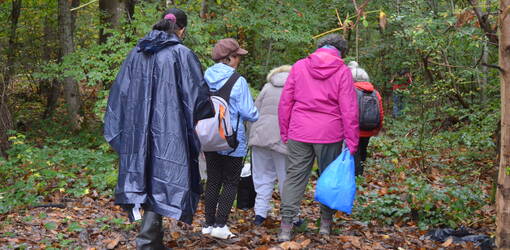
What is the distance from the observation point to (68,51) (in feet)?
43.1

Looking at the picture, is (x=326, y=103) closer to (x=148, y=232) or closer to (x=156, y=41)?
(x=156, y=41)

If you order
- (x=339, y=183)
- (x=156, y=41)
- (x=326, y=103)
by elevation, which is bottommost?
(x=339, y=183)

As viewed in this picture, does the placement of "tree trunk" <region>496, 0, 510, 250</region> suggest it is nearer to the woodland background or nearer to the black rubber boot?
the woodland background

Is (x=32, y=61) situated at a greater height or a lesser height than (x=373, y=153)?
greater

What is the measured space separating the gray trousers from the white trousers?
58cm

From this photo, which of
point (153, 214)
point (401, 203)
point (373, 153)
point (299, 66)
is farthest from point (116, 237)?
point (373, 153)

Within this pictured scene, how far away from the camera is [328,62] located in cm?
473

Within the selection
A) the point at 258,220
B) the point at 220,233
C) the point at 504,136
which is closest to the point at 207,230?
the point at 220,233

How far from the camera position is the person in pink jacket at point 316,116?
4719 millimetres

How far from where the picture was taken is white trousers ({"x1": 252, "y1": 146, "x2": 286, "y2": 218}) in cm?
556

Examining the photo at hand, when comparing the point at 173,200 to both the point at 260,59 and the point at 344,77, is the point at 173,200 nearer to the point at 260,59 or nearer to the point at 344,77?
the point at 344,77

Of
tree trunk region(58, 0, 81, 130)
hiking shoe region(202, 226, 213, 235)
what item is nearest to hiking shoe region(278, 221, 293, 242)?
hiking shoe region(202, 226, 213, 235)

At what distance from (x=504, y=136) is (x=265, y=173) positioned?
2.69 metres

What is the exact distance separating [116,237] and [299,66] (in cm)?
241
